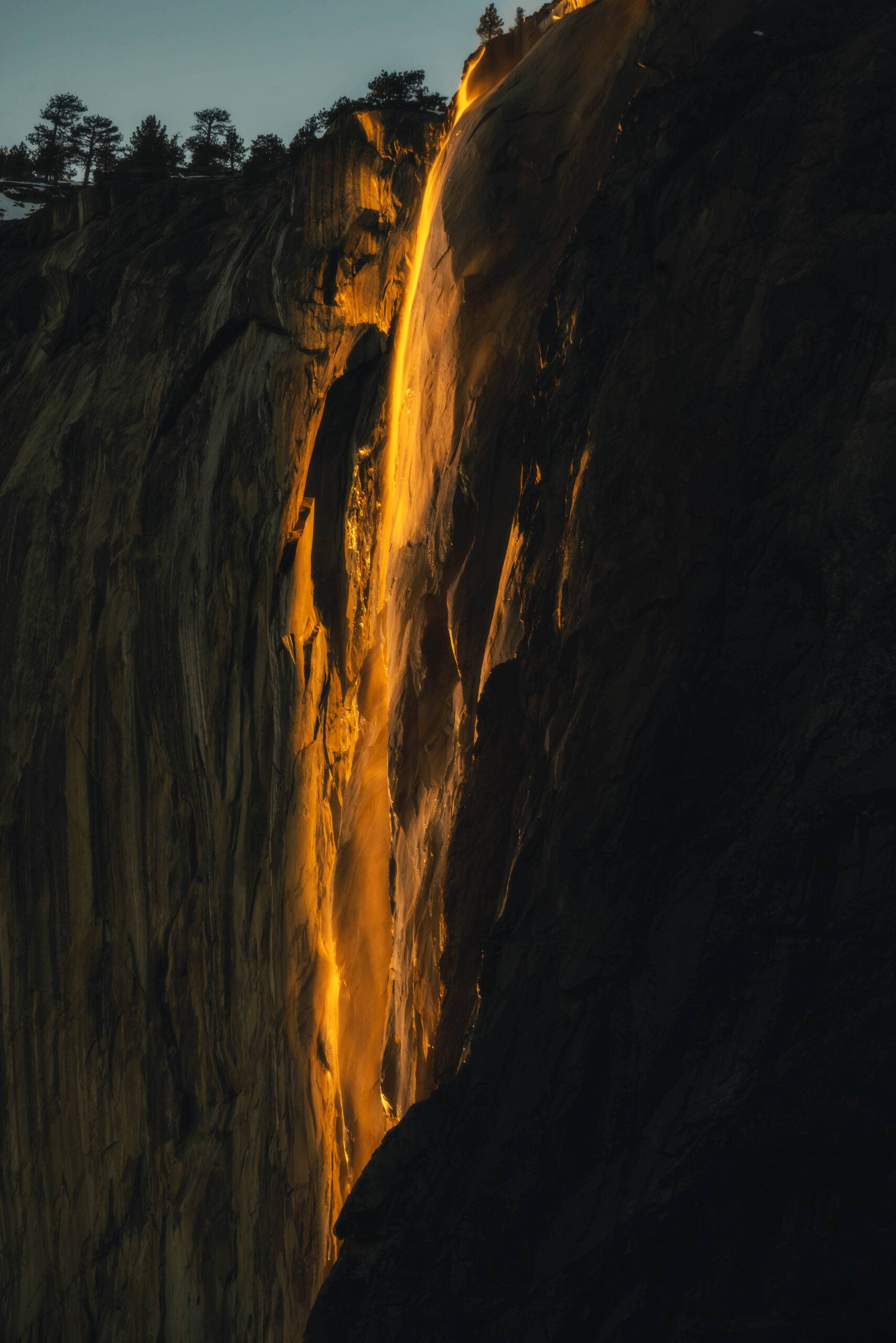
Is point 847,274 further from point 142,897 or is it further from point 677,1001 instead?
point 142,897

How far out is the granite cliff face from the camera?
584 centimetres

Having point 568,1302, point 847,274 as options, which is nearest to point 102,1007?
point 568,1302

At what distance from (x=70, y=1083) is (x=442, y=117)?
12807mm

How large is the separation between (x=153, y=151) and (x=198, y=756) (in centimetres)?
2161

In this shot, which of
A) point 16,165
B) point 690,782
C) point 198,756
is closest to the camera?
point 690,782

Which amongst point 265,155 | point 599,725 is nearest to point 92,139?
point 265,155

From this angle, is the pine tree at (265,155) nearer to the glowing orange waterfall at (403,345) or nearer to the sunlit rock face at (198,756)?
the sunlit rock face at (198,756)

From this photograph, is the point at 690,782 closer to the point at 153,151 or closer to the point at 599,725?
the point at 599,725

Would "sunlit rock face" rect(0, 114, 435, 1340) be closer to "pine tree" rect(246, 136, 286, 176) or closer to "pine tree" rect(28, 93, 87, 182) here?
"pine tree" rect(246, 136, 286, 176)

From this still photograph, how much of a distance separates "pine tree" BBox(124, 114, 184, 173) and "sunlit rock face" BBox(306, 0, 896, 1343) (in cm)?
Answer: 2231

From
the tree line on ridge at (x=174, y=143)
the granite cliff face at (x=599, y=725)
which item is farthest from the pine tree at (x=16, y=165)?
the granite cliff face at (x=599, y=725)

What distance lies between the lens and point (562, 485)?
676cm

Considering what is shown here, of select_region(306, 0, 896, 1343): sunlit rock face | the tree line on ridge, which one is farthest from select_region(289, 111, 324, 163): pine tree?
select_region(306, 0, 896, 1343): sunlit rock face

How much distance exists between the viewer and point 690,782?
6.11 meters
